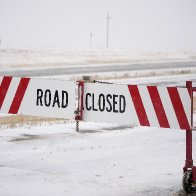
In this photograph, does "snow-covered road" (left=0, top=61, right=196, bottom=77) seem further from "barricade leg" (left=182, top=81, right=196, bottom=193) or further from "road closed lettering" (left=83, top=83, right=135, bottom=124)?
"barricade leg" (left=182, top=81, right=196, bottom=193)

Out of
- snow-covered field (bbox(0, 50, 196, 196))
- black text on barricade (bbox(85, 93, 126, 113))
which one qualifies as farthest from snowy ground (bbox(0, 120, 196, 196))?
black text on barricade (bbox(85, 93, 126, 113))

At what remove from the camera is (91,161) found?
24.0 feet

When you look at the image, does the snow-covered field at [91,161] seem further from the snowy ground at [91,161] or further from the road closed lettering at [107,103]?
the road closed lettering at [107,103]

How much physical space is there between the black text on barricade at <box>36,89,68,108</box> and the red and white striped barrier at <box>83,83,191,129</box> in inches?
12.1

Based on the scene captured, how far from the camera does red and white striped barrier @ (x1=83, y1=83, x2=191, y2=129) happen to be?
5.54 meters

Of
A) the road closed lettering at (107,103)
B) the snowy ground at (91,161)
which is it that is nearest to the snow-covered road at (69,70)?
the snowy ground at (91,161)

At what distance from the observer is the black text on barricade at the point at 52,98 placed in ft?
19.8

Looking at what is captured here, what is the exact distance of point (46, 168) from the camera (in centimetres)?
688

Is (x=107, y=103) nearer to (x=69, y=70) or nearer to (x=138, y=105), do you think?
(x=138, y=105)

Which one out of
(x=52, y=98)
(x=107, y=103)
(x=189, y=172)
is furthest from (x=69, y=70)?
(x=189, y=172)

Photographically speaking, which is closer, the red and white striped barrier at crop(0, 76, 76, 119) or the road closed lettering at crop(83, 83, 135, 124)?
the road closed lettering at crop(83, 83, 135, 124)

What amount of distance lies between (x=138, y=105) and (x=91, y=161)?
1.97m

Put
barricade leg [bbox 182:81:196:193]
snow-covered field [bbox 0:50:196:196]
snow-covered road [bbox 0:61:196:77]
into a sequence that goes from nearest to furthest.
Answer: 1. barricade leg [bbox 182:81:196:193]
2. snow-covered field [bbox 0:50:196:196]
3. snow-covered road [bbox 0:61:196:77]

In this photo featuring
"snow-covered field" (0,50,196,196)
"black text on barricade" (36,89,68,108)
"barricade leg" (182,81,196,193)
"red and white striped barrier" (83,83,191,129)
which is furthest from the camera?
"black text on barricade" (36,89,68,108)
